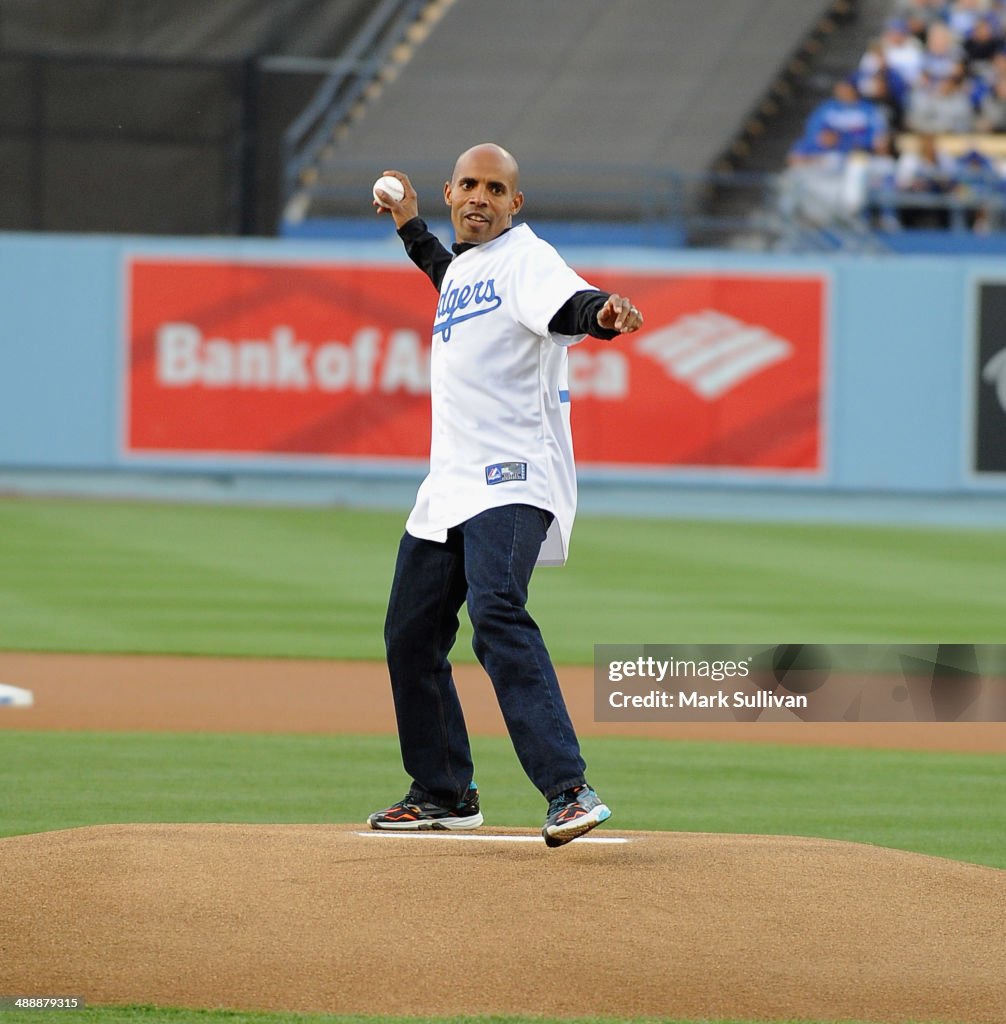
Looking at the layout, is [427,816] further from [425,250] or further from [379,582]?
[379,582]

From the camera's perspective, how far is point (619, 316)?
484 centimetres

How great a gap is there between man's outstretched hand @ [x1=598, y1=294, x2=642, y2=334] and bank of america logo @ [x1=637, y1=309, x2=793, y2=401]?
53.2 feet

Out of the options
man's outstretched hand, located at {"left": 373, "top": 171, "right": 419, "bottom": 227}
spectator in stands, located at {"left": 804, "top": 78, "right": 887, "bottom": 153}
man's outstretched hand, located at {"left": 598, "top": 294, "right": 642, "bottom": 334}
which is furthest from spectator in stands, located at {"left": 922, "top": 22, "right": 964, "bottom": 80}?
man's outstretched hand, located at {"left": 598, "top": 294, "right": 642, "bottom": 334}

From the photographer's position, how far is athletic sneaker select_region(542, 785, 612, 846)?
197 inches

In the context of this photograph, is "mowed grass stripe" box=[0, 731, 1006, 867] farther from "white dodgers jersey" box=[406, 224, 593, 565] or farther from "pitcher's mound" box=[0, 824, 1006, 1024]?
"white dodgers jersey" box=[406, 224, 593, 565]

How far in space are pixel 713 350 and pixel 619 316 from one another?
16.3 metres

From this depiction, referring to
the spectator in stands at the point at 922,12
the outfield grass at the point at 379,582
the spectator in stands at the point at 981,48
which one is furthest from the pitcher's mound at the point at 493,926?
the spectator in stands at the point at 922,12

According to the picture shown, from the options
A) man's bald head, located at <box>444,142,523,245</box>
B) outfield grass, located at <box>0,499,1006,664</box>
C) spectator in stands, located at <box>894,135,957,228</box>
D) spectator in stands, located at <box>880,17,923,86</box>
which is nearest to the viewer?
man's bald head, located at <box>444,142,523,245</box>

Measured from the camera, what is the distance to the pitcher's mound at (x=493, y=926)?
4426 mm

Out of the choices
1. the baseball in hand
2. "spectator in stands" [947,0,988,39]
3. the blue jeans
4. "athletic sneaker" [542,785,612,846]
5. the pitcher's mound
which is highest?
"spectator in stands" [947,0,988,39]

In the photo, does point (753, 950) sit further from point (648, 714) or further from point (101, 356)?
point (101, 356)

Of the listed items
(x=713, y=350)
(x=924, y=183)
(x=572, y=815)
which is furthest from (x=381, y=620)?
(x=924, y=183)

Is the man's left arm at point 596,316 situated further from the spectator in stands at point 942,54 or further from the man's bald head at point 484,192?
the spectator in stands at point 942,54

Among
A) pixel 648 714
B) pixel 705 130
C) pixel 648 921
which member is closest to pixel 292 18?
pixel 705 130
